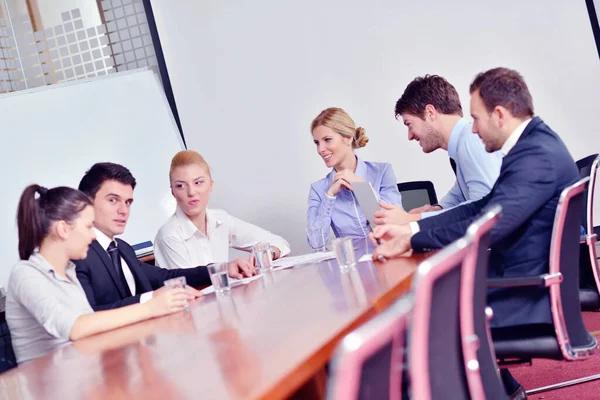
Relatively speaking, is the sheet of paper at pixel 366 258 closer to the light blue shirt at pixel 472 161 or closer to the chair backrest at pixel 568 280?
the light blue shirt at pixel 472 161

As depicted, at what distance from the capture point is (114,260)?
10.4ft

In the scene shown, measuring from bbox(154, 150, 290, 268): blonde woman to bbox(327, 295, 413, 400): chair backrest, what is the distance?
2.73 m

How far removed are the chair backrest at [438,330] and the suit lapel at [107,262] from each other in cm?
186

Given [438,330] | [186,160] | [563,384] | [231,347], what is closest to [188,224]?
[186,160]

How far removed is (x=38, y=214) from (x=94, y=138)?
276 cm

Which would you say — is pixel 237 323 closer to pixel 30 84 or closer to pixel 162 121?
pixel 162 121

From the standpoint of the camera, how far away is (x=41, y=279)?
235 cm

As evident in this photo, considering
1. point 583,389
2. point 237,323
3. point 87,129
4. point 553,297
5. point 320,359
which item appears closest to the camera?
point 320,359

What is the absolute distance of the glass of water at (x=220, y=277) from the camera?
270cm

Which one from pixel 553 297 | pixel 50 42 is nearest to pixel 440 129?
pixel 553 297

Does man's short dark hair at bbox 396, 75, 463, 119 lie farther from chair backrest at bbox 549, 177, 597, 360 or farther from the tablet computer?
chair backrest at bbox 549, 177, 597, 360

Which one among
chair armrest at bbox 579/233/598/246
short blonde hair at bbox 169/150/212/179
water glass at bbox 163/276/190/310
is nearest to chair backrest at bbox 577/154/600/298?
chair armrest at bbox 579/233/598/246

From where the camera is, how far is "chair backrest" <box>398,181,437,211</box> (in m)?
4.28

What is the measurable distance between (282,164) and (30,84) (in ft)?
6.41
